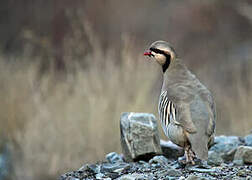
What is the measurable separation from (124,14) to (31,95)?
762 centimetres

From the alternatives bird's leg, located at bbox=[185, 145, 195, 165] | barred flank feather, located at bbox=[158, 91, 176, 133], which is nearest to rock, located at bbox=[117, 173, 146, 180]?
bird's leg, located at bbox=[185, 145, 195, 165]

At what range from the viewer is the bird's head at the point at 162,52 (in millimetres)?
4117

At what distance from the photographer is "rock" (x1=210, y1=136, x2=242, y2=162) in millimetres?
4398

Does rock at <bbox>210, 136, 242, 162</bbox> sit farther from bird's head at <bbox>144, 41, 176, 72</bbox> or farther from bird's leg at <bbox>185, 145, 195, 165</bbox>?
bird's head at <bbox>144, 41, 176, 72</bbox>

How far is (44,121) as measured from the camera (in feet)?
21.0

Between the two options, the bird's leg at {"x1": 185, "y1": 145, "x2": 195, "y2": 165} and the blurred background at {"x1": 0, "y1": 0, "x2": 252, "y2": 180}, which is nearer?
the bird's leg at {"x1": 185, "y1": 145, "x2": 195, "y2": 165}

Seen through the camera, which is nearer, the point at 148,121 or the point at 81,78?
the point at 148,121

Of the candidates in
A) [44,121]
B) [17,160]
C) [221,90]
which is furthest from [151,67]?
[221,90]

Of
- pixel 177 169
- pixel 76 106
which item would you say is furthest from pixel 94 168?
pixel 76 106

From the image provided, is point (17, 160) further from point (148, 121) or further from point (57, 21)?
point (57, 21)

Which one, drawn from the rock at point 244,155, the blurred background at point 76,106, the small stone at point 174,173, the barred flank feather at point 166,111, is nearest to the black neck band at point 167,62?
the barred flank feather at point 166,111

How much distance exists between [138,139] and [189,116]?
744mm

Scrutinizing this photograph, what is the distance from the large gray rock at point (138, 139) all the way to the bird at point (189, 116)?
1.33ft

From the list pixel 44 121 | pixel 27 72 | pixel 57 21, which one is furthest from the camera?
pixel 57 21
